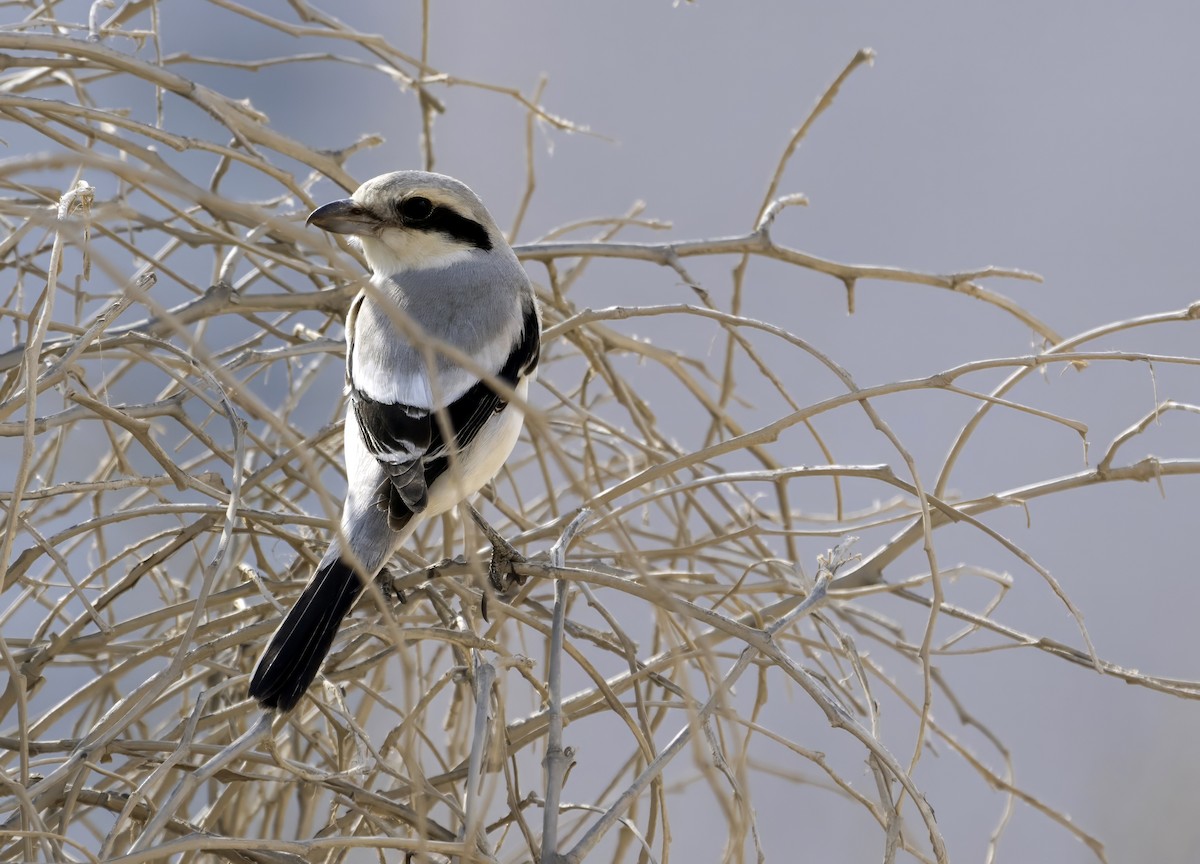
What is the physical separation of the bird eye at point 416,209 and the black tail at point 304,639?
112cm

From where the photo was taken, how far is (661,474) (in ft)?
4.47

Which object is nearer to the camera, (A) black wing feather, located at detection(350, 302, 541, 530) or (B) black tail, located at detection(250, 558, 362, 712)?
(B) black tail, located at detection(250, 558, 362, 712)

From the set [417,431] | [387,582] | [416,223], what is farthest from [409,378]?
[416,223]

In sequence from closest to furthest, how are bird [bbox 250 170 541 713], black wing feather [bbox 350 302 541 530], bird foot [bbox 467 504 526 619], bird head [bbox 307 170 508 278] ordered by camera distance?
bird [bbox 250 170 541 713] < black wing feather [bbox 350 302 541 530] < bird foot [bbox 467 504 526 619] < bird head [bbox 307 170 508 278]

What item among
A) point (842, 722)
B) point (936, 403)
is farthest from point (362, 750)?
point (936, 403)

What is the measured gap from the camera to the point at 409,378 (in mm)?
2080

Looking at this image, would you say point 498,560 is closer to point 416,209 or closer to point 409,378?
point 409,378

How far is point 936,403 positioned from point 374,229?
3478 millimetres

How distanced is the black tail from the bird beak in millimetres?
871

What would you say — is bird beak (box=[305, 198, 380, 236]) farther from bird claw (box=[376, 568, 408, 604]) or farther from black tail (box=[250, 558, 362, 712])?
black tail (box=[250, 558, 362, 712])

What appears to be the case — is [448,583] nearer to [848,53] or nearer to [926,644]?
[926,644]

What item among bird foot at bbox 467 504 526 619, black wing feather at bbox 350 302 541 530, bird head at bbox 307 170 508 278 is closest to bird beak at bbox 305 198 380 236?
bird head at bbox 307 170 508 278

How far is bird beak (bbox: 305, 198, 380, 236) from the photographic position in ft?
7.25

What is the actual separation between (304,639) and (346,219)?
3.69 ft
